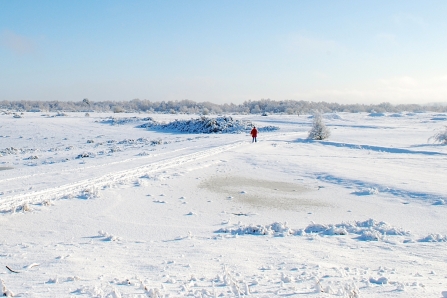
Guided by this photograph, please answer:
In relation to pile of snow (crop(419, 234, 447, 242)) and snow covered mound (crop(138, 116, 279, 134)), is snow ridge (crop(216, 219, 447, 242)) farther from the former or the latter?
snow covered mound (crop(138, 116, 279, 134))

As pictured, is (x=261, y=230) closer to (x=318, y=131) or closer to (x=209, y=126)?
(x=318, y=131)

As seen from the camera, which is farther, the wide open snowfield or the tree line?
the tree line

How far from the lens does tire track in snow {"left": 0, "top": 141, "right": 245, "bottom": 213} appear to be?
10.9m

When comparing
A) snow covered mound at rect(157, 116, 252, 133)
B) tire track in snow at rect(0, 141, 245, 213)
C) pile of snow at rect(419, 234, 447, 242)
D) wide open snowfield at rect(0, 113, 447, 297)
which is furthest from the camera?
snow covered mound at rect(157, 116, 252, 133)

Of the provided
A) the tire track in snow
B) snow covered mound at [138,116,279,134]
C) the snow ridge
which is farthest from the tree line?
the snow ridge

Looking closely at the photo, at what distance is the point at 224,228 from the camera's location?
357 inches

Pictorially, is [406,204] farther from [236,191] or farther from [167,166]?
[167,166]

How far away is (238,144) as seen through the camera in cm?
2695

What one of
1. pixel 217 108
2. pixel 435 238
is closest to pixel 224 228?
pixel 435 238

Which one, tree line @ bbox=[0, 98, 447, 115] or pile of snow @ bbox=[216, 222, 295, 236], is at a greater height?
tree line @ bbox=[0, 98, 447, 115]

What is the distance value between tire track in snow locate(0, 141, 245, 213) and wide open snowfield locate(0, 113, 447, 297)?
0.18ft

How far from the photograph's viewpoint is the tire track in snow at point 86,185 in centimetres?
1092

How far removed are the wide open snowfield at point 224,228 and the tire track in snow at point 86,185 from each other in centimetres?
5

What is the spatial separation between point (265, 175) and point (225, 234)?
838 centimetres
